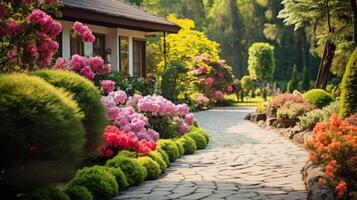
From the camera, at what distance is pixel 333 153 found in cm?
628

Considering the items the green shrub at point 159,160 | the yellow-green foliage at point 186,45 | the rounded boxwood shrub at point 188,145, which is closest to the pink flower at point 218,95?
the yellow-green foliage at point 186,45

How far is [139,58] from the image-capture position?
2091 centimetres

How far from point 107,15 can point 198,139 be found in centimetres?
572

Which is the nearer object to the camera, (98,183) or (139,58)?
(98,183)

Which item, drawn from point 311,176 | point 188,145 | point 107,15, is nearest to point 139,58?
point 107,15

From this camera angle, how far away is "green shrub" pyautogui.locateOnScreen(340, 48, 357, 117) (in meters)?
9.99

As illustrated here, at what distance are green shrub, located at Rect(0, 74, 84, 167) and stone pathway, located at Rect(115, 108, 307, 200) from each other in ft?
5.90

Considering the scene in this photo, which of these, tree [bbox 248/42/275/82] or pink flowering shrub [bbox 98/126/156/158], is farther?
tree [bbox 248/42/275/82]

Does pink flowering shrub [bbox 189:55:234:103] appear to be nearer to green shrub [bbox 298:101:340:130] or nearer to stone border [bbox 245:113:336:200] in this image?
stone border [bbox 245:113:336:200]

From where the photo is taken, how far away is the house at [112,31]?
50.0ft

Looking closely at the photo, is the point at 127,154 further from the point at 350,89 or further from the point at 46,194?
the point at 350,89

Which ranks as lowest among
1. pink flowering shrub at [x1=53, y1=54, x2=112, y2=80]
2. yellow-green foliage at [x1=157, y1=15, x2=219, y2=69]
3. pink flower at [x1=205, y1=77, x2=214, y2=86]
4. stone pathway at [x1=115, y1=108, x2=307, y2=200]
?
stone pathway at [x1=115, y1=108, x2=307, y2=200]

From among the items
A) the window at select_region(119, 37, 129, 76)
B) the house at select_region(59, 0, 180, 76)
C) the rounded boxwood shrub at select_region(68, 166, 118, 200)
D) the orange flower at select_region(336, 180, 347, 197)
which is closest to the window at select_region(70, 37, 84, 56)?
the house at select_region(59, 0, 180, 76)

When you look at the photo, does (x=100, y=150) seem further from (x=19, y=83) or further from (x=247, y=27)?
(x=247, y=27)
